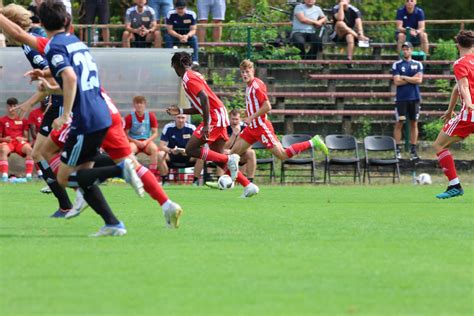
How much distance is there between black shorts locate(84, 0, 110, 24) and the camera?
29172 mm

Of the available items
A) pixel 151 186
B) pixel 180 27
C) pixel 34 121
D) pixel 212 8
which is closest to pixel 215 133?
pixel 34 121

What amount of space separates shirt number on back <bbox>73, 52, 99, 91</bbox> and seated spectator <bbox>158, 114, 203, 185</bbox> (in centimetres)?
1224

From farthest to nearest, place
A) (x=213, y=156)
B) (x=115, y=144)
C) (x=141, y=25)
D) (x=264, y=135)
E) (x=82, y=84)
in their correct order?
(x=141, y=25)
(x=264, y=135)
(x=213, y=156)
(x=115, y=144)
(x=82, y=84)

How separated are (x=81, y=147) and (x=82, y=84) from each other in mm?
585

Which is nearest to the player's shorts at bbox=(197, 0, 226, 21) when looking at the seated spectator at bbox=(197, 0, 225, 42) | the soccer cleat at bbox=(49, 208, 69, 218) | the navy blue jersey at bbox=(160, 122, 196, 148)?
the seated spectator at bbox=(197, 0, 225, 42)

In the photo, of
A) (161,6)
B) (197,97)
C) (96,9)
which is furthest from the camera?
(96,9)

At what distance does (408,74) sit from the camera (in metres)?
25.8

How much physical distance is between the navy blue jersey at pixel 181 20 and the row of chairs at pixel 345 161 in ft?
12.7

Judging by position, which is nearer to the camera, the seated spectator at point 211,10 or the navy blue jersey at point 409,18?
the navy blue jersey at point 409,18

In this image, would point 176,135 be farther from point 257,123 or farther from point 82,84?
point 82,84

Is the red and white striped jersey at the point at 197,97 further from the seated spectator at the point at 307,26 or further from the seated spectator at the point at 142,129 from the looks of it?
the seated spectator at the point at 307,26

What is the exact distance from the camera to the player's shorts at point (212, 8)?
29.0 metres

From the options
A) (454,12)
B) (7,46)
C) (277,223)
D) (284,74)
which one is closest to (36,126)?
(7,46)

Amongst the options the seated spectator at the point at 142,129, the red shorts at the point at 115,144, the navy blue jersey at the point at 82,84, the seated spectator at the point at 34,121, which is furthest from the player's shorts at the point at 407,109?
the navy blue jersey at the point at 82,84
